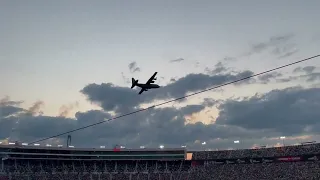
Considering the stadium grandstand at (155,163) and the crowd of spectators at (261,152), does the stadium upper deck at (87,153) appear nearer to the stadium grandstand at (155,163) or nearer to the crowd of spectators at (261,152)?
the stadium grandstand at (155,163)

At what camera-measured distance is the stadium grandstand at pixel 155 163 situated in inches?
3430

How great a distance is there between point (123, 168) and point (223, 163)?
29948mm

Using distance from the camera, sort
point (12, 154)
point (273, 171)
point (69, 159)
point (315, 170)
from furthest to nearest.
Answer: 1. point (69, 159)
2. point (12, 154)
3. point (273, 171)
4. point (315, 170)

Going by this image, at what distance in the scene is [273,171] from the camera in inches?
3393

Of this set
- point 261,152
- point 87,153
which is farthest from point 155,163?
point 261,152

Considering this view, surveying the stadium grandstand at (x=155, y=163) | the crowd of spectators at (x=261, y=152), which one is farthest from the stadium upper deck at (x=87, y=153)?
the crowd of spectators at (x=261, y=152)

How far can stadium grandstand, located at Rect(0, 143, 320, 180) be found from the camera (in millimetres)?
87125

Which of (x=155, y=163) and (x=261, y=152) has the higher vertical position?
(x=261, y=152)

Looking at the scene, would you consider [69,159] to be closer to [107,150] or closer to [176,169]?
[107,150]

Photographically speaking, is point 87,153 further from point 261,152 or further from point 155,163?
point 261,152

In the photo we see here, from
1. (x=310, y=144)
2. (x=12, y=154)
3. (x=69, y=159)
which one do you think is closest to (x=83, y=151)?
(x=69, y=159)

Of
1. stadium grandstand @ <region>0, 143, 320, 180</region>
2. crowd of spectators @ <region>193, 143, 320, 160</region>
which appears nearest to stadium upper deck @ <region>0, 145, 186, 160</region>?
stadium grandstand @ <region>0, 143, 320, 180</region>

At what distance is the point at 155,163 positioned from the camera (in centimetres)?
11388

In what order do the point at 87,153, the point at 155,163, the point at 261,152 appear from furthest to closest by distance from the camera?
the point at 155,163 → the point at 87,153 → the point at 261,152
